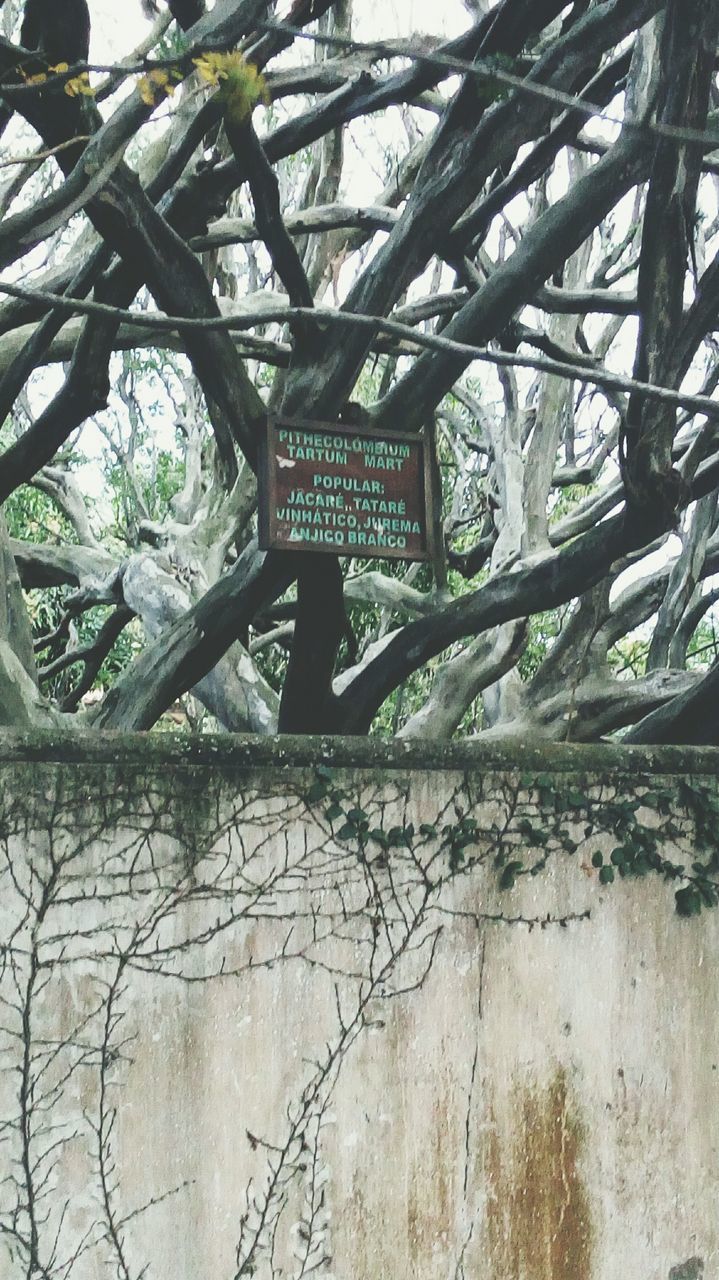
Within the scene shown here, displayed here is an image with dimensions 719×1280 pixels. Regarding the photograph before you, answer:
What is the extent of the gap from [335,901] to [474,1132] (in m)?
0.86

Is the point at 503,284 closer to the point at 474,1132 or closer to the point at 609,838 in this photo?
the point at 609,838

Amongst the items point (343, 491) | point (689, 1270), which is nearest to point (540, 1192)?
point (689, 1270)

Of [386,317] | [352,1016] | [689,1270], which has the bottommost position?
[689,1270]

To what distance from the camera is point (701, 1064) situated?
14.5 feet

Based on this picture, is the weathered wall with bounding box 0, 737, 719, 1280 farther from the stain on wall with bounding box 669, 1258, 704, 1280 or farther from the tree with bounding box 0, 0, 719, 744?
the tree with bounding box 0, 0, 719, 744

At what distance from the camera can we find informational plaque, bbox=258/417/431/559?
182 inches

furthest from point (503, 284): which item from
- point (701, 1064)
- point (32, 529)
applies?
point (32, 529)

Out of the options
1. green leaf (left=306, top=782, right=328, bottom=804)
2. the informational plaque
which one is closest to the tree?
the informational plaque

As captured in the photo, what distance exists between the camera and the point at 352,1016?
13.4 feet

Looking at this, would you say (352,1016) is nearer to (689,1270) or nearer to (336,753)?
(336,753)

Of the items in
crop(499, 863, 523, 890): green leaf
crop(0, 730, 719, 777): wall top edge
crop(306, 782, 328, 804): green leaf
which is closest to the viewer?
crop(0, 730, 719, 777): wall top edge

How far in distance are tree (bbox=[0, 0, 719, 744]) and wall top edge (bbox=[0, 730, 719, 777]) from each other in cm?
102

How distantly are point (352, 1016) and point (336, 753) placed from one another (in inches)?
32.1

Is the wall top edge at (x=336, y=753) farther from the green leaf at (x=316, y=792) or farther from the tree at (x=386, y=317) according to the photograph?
the tree at (x=386, y=317)
